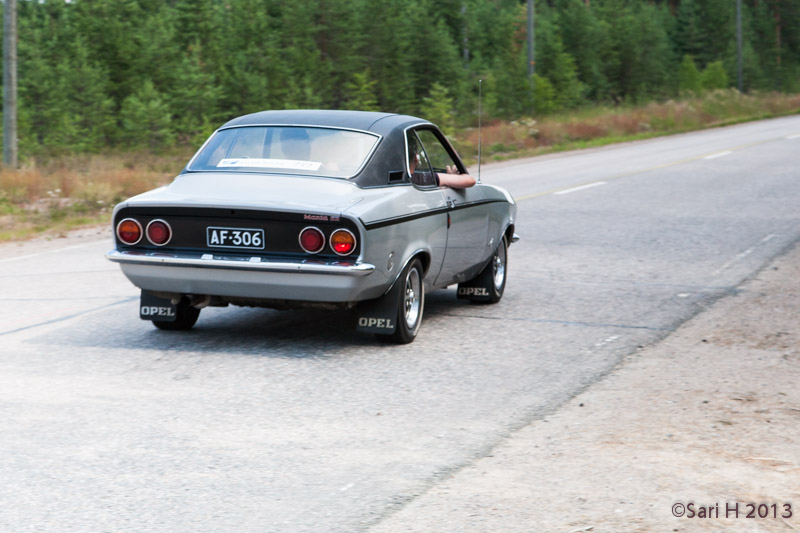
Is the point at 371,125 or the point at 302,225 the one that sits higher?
the point at 371,125

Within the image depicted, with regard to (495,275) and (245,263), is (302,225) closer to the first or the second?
(245,263)

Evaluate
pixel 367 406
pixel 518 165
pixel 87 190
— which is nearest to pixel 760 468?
pixel 367 406

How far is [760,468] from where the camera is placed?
4.99 metres

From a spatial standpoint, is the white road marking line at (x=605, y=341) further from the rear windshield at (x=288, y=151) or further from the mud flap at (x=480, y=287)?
the rear windshield at (x=288, y=151)

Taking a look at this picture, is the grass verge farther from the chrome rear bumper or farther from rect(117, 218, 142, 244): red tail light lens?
the chrome rear bumper

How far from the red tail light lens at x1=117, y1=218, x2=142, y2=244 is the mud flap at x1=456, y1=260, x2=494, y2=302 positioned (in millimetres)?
3016

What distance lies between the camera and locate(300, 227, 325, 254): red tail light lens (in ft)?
22.8

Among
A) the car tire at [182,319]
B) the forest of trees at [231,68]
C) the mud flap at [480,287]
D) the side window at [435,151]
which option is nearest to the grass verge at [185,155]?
the forest of trees at [231,68]

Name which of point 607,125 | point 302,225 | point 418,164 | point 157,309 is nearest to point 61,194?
point 157,309

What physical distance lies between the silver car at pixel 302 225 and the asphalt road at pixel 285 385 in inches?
15.0

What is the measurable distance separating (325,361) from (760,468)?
9.84ft

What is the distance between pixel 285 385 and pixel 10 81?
51.6 feet

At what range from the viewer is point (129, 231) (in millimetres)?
7352

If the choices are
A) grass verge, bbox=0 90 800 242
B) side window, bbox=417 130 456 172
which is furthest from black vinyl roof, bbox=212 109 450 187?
grass verge, bbox=0 90 800 242
